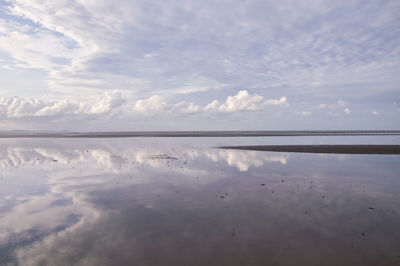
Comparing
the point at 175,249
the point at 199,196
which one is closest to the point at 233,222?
the point at 175,249

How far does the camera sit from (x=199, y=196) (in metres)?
15.9

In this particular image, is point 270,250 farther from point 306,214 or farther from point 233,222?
point 306,214

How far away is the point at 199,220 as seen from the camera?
466 inches

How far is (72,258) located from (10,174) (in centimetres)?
1993

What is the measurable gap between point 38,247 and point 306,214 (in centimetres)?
1207

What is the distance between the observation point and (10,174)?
75.6ft

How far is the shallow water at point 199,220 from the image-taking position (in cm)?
861

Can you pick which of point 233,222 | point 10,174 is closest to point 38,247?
point 233,222

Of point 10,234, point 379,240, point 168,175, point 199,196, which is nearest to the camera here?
point 379,240

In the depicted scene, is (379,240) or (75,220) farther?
(75,220)

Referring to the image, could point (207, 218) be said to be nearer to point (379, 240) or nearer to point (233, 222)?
point (233, 222)

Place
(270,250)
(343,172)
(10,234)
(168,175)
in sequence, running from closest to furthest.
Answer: (270,250) < (10,234) < (168,175) < (343,172)

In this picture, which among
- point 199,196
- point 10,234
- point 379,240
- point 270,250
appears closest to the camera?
point 270,250

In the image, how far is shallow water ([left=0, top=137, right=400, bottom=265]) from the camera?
861 cm
